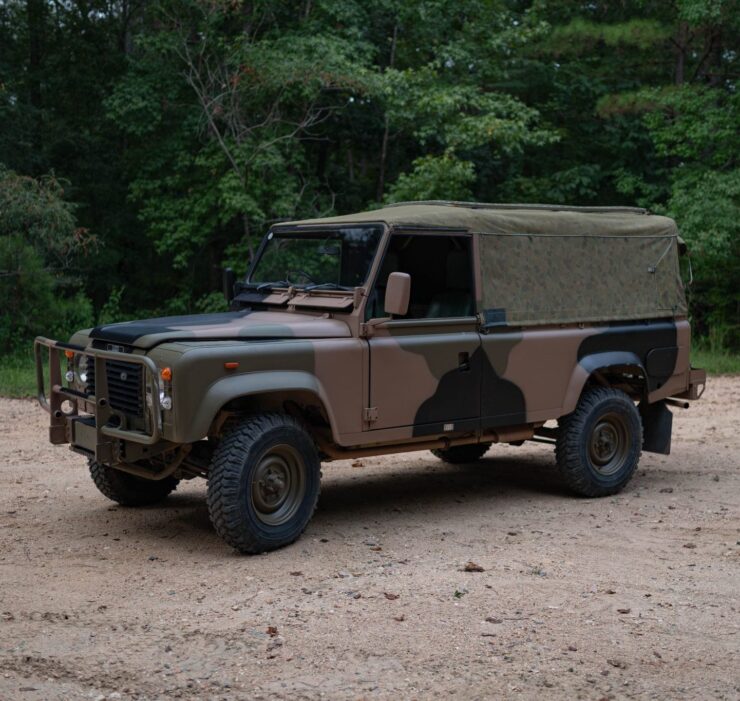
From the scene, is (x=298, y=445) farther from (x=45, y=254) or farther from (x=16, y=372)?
(x=45, y=254)

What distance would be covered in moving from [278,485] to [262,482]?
0.14 meters

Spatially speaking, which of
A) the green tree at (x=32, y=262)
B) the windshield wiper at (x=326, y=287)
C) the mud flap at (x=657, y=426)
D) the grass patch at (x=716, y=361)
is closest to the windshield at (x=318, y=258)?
the windshield wiper at (x=326, y=287)

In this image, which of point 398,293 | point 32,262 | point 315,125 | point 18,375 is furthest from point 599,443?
point 315,125

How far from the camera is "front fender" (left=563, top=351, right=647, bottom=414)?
7.84 metres

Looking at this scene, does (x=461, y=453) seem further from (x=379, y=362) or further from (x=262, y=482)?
(x=262, y=482)

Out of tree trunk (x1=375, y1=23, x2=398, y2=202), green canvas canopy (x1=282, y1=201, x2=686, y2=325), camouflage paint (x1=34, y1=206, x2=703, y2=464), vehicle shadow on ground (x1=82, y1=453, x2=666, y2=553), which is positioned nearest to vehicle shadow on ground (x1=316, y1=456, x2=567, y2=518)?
vehicle shadow on ground (x1=82, y1=453, x2=666, y2=553)

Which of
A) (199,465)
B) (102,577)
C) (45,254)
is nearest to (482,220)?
(199,465)

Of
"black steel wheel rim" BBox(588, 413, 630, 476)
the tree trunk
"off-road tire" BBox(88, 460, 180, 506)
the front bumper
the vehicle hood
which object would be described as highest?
the tree trunk

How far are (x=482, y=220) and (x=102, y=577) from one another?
3.57 m

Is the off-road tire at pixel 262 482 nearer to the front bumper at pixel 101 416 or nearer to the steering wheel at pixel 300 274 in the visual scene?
the front bumper at pixel 101 416

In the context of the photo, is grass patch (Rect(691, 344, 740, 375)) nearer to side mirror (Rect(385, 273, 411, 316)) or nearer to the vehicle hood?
side mirror (Rect(385, 273, 411, 316))

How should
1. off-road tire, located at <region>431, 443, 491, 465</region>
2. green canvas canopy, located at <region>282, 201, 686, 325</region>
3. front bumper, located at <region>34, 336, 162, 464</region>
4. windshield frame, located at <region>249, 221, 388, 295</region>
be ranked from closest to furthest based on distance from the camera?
front bumper, located at <region>34, 336, 162, 464</region> → windshield frame, located at <region>249, 221, 388, 295</region> → green canvas canopy, located at <region>282, 201, 686, 325</region> → off-road tire, located at <region>431, 443, 491, 465</region>

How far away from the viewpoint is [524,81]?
22062 millimetres

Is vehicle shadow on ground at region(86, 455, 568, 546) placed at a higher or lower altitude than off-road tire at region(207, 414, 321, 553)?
lower
